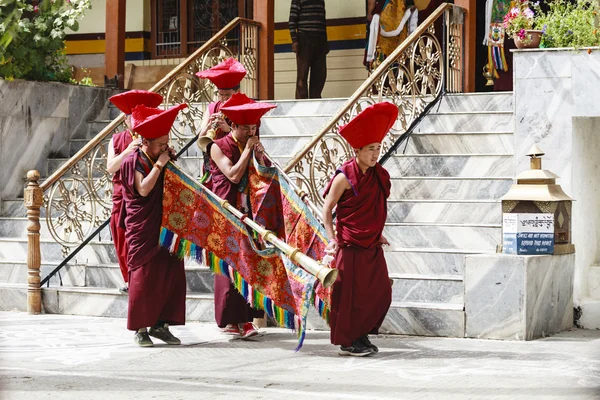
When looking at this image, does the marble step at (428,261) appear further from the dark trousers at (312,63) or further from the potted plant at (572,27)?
the dark trousers at (312,63)

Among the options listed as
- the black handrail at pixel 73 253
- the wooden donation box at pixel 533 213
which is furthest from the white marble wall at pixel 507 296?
the black handrail at pixel 73 253

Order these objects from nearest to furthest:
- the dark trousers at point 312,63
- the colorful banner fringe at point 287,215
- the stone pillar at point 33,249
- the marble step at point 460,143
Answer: the colorful banner fringe at point 287,215
the stone pillar at point 33,249
the marble step at point 460,143
the dark trousers at point 312,63

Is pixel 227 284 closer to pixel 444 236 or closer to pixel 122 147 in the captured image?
pixel 122 147

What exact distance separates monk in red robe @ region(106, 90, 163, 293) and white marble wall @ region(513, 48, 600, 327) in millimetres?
3343

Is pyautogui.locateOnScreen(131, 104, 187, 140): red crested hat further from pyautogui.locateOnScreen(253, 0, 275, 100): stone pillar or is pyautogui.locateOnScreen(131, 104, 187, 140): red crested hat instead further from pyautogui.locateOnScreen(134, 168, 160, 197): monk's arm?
pyautogui.locateOnScreen(253, 0, 275, 100): stone pillar

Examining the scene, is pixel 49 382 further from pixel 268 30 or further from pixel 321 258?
pixel 268 30

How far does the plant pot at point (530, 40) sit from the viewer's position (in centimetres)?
1106

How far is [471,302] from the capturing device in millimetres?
9672

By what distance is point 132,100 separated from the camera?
10.1m

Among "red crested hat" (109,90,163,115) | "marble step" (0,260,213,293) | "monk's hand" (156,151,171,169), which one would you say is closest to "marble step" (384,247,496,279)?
"marble step" (0,260,213,293)

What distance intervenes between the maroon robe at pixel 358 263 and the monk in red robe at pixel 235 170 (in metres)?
1.00

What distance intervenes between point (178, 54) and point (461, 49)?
282 inches

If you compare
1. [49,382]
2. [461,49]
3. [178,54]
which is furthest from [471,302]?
[178,54]

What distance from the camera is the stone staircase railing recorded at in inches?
467
